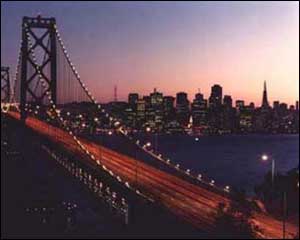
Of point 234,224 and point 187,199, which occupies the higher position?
point 234,224

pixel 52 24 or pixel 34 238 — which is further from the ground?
pixel 52 24

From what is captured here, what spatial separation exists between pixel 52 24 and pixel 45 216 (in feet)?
60.3

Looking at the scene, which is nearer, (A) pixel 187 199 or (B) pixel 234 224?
(B) pixel 234 224

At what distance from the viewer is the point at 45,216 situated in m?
20.8

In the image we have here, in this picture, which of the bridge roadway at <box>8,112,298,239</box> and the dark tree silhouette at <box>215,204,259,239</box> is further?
the bridge roadway at <box>8,112,298,239</box>

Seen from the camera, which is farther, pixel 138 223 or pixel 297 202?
pixel 297 202

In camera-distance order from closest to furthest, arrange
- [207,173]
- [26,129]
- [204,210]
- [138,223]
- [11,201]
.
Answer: [138,223], [204,210], [11,201], [26,129], [207,173]

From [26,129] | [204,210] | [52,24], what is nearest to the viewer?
[204,210]

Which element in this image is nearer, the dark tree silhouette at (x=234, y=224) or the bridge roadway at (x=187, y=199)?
the dark tree silhouette at (x=234, y=224)

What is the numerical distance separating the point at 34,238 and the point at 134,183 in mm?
6217

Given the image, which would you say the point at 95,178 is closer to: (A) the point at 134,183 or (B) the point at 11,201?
(A) the point at 134,183

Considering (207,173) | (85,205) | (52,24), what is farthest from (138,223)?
(207,173)

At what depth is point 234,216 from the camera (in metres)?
14.5

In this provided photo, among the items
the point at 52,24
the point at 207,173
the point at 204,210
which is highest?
the point at 52,24
